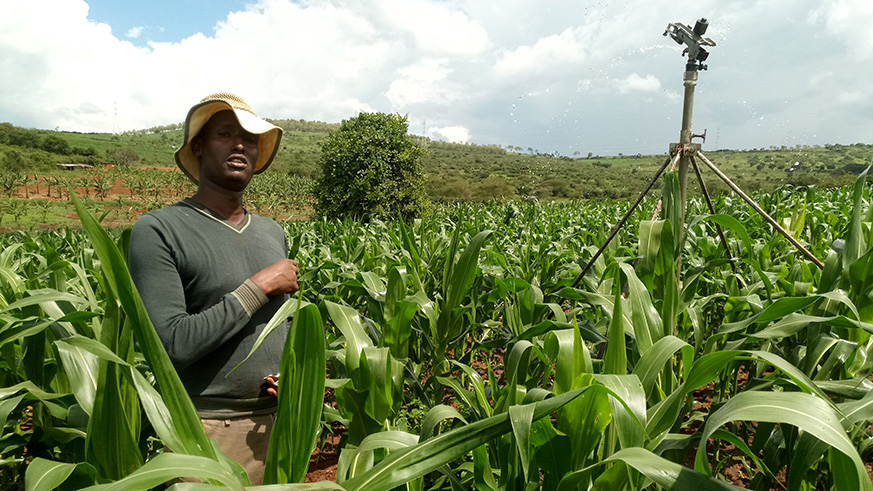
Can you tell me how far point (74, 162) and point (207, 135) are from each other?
5979 cm

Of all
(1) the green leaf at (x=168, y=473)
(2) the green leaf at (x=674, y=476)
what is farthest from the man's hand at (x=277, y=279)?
(2) the green leaf at (x=674, y=476)

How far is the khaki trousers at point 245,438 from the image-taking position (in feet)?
4.76

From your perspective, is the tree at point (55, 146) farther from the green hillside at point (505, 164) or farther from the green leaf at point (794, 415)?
the green leaf at point (794, 415)

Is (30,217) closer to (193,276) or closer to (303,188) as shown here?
(303,188)

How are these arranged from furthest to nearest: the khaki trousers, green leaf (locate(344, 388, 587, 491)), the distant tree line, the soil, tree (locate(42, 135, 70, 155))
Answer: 1. tree (locate(42, 135, 70, 155))
2. the distant tree line
3. the soil
4. the khaki trousers
5. green leaf (locate(344, 388, 587, 491))

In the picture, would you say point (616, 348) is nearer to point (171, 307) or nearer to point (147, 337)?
point (147, 337)

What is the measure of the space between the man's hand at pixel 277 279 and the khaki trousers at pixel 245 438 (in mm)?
406

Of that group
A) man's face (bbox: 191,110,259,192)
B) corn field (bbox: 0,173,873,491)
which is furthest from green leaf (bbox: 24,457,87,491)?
man's face (bbox: 191,110,259,192)

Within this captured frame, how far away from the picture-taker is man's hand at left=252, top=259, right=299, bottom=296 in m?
1.45

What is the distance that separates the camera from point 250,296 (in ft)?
4.64

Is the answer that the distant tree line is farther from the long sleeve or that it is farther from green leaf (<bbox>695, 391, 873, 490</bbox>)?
green leaf (<bbox>695, 391, 873, 490</bbox>)

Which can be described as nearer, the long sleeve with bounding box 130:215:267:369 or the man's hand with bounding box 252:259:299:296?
the long sleeve with bounding box 130:215:267:369

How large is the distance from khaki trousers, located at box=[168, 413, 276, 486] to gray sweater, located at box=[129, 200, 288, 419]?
0.08 ft

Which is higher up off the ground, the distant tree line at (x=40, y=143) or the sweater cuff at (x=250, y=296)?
the distant tree line at (x=40, y=143)
